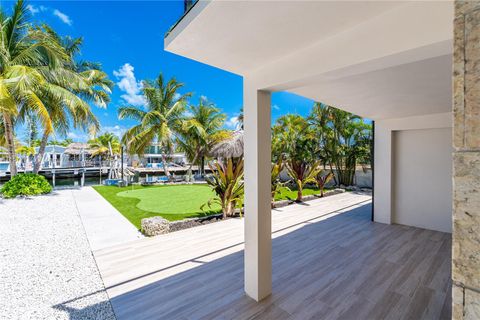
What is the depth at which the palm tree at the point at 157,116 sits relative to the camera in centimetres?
1572

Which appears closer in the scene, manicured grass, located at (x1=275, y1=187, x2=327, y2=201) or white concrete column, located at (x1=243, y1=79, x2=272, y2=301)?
white concrete column, located at (x1=243, y1=79, x2=272, y2=301)

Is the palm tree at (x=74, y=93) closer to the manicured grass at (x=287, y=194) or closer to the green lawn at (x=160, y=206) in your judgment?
the green lawn at (x=160, y=206)

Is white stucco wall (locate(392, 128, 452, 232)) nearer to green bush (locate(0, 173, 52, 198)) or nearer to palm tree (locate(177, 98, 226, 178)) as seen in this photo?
palm tree (locate(177, 98, 226, 178))

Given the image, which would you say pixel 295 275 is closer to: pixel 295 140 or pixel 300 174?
pixel 300 174

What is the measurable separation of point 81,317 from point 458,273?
3781 mm

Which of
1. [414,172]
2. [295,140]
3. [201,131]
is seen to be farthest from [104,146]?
[414,172]

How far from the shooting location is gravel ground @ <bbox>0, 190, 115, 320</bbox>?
118 inches

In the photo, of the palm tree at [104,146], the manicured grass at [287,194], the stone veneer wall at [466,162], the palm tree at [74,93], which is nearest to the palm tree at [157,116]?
the palm tree at [74,93]

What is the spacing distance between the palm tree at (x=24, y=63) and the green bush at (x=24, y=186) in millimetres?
982

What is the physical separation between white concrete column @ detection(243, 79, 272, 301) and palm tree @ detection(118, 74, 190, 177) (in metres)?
13.4

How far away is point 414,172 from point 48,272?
28.7 ft

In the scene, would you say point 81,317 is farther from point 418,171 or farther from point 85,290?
point 418,171

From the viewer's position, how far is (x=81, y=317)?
284 cm

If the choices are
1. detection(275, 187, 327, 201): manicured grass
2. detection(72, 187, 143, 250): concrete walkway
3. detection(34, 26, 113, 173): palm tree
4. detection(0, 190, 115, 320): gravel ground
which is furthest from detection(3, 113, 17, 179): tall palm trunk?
detection(275, 187, 327, 201): manicured grass
